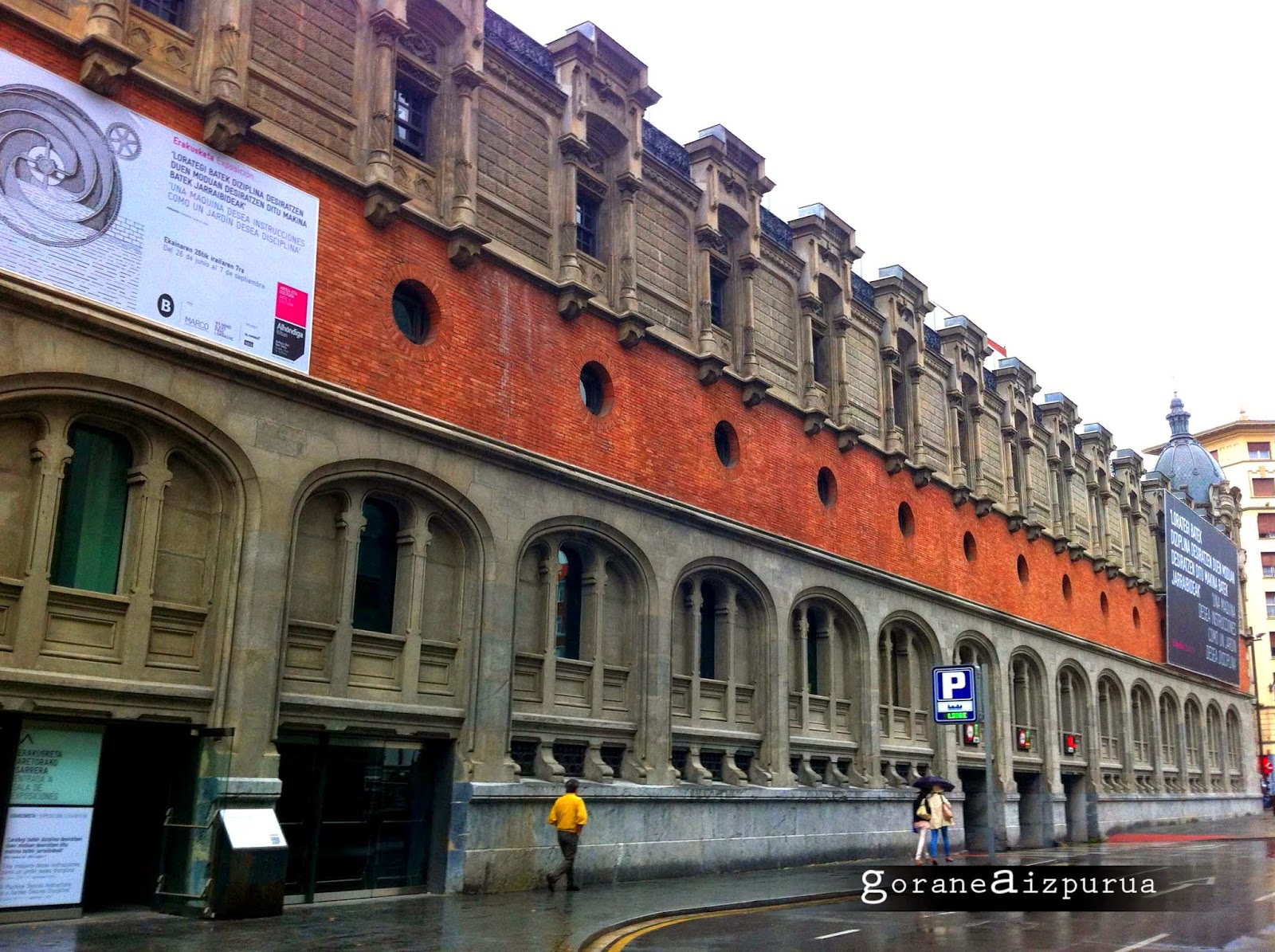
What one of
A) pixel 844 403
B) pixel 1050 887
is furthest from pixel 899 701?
pixel 1050 887

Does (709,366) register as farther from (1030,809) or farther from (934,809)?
(1030,809)

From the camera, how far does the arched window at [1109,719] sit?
44188mm

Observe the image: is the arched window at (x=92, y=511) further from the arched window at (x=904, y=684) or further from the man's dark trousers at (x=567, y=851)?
the arched window at (x=904, y=684)

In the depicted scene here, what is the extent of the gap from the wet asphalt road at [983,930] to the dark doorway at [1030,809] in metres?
17.8

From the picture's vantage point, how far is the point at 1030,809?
38406 millimetres

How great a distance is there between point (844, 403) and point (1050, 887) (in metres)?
13.9

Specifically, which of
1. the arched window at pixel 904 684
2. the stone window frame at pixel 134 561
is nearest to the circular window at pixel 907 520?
the arched window at pixel 904 684

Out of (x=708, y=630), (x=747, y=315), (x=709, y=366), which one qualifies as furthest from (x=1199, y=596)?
(x=709, y=366)

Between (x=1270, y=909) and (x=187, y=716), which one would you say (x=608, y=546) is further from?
(x=1270, y=909)

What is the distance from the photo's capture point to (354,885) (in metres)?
17.1

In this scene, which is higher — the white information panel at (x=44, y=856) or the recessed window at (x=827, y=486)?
the recessed window at (x=827, y=486)

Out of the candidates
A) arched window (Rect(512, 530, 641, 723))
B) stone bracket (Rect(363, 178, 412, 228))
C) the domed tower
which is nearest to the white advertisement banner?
stone bracket (Rect(363, 178, 412, 228))

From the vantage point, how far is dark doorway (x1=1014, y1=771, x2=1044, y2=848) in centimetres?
3772

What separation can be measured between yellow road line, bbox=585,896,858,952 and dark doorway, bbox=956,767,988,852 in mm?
16157
